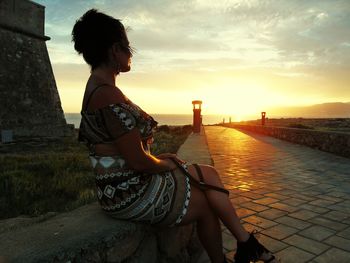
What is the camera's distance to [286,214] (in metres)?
4.23

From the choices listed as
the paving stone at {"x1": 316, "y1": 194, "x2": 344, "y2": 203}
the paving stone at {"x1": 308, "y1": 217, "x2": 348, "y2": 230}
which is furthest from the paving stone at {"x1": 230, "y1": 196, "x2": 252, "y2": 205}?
the paving stone at {"x1": 316, "y1": 194, "x2": 344, "y2": 203}

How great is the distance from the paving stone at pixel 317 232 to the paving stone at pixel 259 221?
384 mm

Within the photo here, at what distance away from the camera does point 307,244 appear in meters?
3.31

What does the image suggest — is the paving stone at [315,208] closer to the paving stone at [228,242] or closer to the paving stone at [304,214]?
the paving stone at [304,214]

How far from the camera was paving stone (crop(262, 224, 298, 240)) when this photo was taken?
3.53 metres

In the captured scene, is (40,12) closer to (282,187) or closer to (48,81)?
(48,81)

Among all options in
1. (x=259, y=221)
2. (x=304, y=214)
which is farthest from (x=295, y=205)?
(x=259, y=221)

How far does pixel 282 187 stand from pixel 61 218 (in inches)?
175

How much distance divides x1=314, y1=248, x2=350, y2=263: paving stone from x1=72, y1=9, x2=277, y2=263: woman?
1.12m

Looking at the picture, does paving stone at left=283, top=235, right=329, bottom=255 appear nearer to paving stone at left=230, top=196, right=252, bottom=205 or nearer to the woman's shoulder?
paving stone at left=230, top=196, right=252, bottom=205

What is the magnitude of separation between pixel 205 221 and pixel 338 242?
1916 mm

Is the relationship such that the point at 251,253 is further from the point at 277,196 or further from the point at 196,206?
the point at 277,196

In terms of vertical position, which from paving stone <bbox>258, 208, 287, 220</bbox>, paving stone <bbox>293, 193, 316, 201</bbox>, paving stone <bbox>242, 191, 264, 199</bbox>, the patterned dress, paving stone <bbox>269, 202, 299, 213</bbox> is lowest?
paving stone <bbox>258, 208, 287, 220</bbox>

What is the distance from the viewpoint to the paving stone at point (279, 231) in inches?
139
